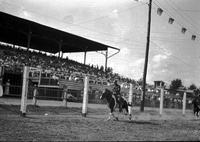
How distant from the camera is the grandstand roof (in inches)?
1375

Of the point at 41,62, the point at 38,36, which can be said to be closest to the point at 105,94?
the point at 41,62

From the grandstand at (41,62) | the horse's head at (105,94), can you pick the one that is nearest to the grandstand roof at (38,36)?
the grandstand at (41,62)

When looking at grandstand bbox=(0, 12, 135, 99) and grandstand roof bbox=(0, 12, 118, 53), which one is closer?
grandstand bbox=(0, 12, 135, 99)

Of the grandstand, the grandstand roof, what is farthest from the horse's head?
the grandstand roof

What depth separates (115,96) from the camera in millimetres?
19188

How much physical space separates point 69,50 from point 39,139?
145 ft

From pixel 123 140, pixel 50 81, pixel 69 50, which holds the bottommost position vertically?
pixel 123 140

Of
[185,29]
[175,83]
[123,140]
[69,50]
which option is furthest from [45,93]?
[175,83]

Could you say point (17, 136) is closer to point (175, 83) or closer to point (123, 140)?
point (123, 140)

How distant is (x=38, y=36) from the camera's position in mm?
37281

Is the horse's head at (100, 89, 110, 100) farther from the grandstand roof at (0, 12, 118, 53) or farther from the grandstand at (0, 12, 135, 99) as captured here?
the grandstand roof at (0, 12, 118, 53)

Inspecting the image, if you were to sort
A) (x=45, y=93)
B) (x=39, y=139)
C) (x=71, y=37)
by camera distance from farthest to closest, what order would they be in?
(x=71, y=37) → (x=45, y=93) → (x=39, y=139)

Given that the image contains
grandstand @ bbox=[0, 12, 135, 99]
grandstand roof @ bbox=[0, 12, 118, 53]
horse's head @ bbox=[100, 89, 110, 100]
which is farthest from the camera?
grandstand roof @ bbox=[0, 12, 118, 53]

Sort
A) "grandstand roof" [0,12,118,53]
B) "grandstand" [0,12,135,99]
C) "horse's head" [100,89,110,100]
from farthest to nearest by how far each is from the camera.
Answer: "grandstand roof" [0,12,118,53], "grandstand" [0,12,135,99], "horse's head" [100,89,110,100]
